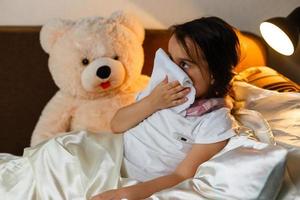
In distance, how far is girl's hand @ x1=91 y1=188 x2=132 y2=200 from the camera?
3.08 ft

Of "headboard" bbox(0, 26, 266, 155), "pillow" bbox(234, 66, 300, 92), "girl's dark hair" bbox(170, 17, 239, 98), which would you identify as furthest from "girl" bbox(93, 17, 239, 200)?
"headboard" bbox(0, 26, 266, 155)

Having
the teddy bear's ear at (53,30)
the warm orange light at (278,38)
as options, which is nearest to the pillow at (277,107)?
the warm orange light at (278,38)

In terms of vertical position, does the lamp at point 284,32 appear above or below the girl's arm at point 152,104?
above

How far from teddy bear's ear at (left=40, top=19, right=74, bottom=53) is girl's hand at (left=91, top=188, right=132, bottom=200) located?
601mm

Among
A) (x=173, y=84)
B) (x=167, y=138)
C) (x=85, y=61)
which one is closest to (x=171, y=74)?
(x=173, y=84)

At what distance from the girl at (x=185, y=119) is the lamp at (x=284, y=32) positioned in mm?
262

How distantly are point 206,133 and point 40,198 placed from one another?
42 centimetres

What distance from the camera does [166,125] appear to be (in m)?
1.07

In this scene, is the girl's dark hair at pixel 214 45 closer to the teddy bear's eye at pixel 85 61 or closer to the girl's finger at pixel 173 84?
the girl's finger at pixel 173 84

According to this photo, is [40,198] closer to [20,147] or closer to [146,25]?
[20,147]

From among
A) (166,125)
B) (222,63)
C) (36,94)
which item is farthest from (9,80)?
(222,63)

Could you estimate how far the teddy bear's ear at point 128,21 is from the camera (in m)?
1.39

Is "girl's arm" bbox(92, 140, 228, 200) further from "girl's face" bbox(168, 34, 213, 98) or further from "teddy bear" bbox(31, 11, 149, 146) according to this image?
"teddy bear" bbox(31, 11, 149, 146)

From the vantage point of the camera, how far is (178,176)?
977 millimetres
